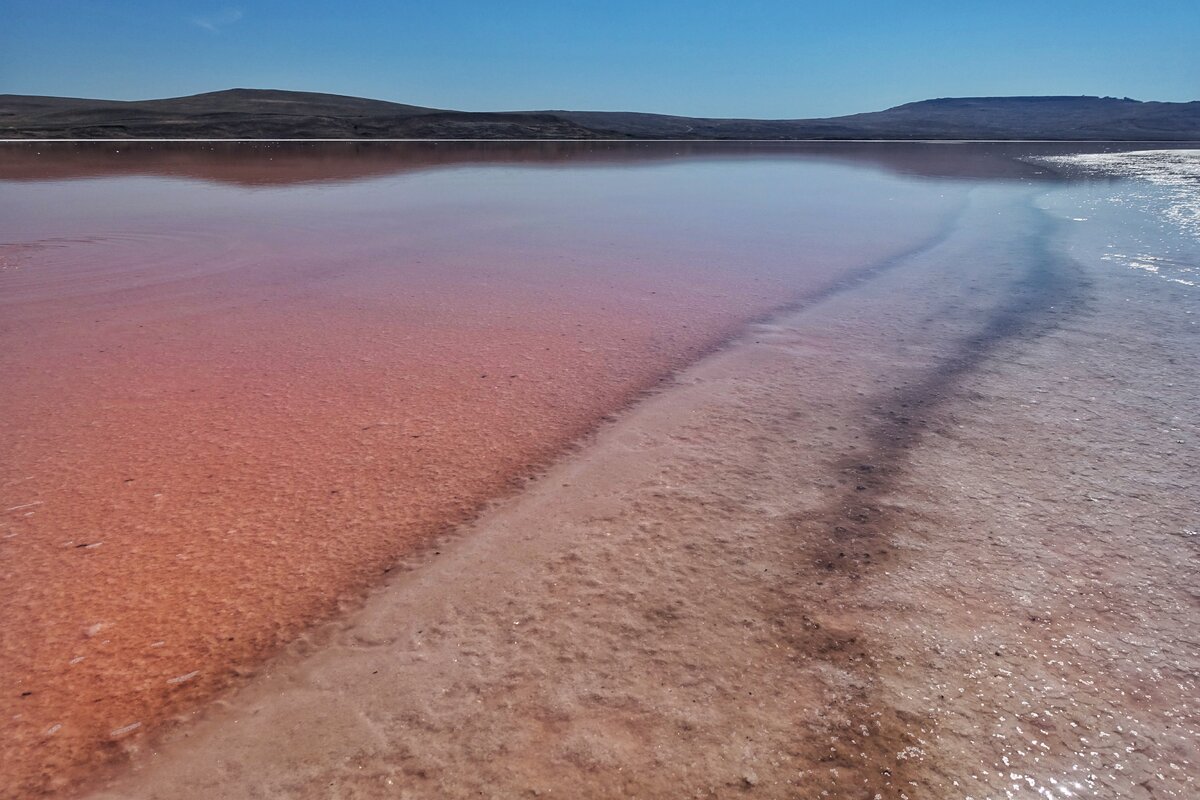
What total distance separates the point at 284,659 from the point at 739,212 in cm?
880

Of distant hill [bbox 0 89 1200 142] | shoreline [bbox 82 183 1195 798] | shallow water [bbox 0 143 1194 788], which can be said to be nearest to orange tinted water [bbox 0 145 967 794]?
shallow water [bbox 0 143 1194 788]

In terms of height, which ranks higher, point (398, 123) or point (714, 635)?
point (398, 123)

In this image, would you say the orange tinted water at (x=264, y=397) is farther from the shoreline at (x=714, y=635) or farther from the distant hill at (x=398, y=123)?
the distant hill at (x=398, y=123)

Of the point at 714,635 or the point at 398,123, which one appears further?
the point at 398,123

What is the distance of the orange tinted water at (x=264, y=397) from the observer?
5.76 feet

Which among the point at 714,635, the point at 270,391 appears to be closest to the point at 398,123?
the point at 270,391

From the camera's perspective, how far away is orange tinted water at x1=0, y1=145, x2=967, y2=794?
1756 millimetres

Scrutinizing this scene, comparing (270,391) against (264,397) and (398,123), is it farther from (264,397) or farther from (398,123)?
(398,123)

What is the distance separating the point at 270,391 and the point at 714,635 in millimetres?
2314

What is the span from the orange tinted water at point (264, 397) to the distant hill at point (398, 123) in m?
35.3

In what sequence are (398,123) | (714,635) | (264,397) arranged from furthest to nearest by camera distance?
(398,123)
(264,397)
(714,635)

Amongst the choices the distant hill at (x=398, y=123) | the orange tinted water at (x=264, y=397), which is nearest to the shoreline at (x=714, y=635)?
the orange tinted water at (x=264, y=397)

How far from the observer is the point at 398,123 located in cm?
4450

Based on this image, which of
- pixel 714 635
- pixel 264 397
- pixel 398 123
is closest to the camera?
pixel 714 635
